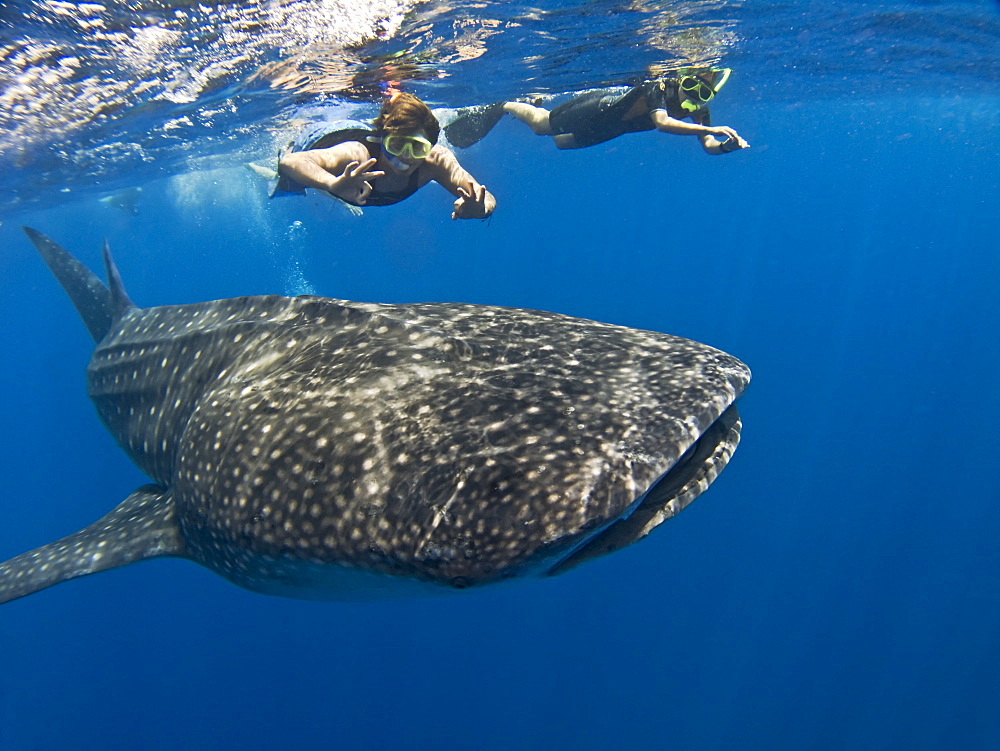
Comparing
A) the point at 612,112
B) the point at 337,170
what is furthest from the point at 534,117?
the point at 337,170

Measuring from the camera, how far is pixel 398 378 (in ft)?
10.2

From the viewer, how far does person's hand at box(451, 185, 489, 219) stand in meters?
6.34

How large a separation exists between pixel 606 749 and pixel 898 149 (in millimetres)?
57046

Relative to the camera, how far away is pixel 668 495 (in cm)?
263

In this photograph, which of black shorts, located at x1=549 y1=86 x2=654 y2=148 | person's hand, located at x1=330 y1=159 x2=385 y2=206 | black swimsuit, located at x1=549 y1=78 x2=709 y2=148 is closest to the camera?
person's hand, located at x1=330 y1=159 x2=385 y2=206

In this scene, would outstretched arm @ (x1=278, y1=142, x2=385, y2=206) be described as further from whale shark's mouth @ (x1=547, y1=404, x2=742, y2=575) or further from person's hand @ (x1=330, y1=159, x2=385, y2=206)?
whale shark's mouth @ (x1=547, y1=404, x2=742, y2=575)

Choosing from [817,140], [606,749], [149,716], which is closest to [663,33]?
[606,749]

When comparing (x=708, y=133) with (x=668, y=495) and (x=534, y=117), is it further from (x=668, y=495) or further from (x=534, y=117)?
(x=668, y=495)

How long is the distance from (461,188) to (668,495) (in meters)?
4.88

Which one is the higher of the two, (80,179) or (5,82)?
(5,82)

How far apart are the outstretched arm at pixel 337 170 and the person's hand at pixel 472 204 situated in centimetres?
91

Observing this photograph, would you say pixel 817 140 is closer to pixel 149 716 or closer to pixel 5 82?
pixel 5 82

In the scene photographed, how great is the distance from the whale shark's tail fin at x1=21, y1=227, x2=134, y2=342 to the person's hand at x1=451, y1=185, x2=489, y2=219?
14.4 feet

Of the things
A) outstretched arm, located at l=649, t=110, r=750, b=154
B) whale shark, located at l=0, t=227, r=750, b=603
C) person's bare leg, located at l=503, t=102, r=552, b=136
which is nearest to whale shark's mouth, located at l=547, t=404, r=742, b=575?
whale shark, located at l=0, t=227, r=750, b=603
